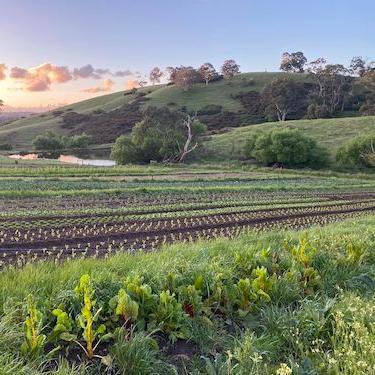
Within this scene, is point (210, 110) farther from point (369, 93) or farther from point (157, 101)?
point (369, 93)

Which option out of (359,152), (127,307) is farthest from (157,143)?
(127,307)

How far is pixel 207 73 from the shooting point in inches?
5704

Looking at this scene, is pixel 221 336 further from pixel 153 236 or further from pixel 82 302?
pixel 153 236

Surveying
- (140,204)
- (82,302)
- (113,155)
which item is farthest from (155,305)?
(113,155)

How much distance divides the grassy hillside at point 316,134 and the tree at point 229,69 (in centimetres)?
6742

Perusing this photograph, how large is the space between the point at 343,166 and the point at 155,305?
59676 mm

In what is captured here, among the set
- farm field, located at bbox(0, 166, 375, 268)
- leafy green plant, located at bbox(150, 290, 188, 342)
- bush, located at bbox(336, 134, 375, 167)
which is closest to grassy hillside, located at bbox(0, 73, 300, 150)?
bush, located at bbox(336, 134, 375, 167)

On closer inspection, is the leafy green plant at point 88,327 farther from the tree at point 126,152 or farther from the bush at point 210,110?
the bush at point 210,110

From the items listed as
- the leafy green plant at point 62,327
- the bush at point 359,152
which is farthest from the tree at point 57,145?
the leafy green plant at point 62,327

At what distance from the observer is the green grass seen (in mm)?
4605

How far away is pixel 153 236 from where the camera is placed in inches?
604

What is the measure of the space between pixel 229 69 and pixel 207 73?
9.12m

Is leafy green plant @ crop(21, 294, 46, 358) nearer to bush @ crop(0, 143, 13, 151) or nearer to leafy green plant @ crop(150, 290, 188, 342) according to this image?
leafy green plant @ crop(150, 290, 188, 342)

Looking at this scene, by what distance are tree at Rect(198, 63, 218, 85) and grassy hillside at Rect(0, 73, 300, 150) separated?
3142 millimetres
